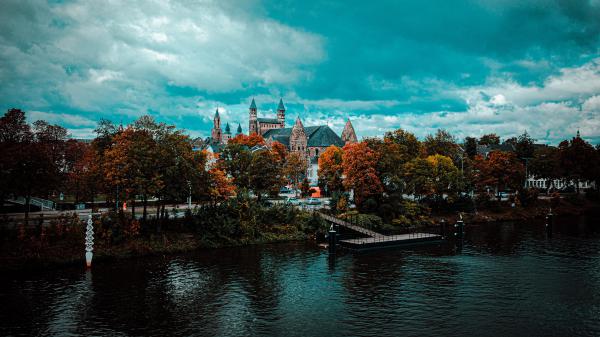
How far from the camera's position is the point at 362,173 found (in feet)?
229

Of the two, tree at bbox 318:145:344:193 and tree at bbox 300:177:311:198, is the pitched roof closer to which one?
tree at bbox 318:145:344:193

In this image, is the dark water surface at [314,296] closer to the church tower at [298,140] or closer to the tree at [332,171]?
the tree at [332,171]

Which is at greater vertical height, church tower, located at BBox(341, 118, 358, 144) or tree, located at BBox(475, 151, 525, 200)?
church tower, located at BBox(341, 118, 358, 144)

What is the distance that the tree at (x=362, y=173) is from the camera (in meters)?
69.4

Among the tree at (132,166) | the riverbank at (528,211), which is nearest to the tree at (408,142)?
the riverbank at (528,211)

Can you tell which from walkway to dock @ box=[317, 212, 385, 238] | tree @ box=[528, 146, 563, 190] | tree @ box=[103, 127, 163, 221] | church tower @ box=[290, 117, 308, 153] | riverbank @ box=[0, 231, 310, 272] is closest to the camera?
riverbank @ box=[0, 231, 310, 272]

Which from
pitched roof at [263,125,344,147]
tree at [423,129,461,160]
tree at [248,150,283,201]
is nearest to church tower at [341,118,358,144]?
pitched roof at [263,125,344,147]

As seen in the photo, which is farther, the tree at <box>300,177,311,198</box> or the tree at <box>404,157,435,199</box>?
the tree at <box>300,177,311,198</box>

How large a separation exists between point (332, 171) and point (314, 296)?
182ft

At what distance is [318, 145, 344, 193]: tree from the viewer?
85.9 m

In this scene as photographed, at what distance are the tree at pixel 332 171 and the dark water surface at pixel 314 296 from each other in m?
35.7

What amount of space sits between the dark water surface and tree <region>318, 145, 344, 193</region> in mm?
35663

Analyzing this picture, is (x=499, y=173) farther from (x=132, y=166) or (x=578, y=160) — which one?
(x=132, y=166)

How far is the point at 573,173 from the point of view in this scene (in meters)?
105
